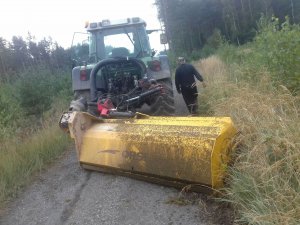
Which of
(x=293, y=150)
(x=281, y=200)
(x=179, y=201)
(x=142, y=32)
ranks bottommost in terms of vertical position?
(x=179, y=201)

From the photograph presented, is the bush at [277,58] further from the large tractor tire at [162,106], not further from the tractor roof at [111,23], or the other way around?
the tractor roof at [111,23]

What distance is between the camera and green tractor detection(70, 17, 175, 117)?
6352 mm

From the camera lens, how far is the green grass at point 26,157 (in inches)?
205

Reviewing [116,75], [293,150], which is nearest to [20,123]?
[116,75]

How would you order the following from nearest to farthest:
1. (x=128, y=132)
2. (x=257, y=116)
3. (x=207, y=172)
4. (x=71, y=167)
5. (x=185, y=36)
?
(x=207, y=172)
(x=257, y=116)
(x=128, y=132)
(x=71, y=167)
(x=185, y=36)

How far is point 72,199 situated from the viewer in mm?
4504

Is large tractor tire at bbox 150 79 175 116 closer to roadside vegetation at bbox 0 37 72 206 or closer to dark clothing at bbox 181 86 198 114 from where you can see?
dark clothing at bbox 181 86 198 114

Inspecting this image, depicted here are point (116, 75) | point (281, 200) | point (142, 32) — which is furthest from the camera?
point (142, 32)

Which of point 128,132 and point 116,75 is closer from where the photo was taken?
point 128,132

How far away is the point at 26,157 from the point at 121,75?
2.28m

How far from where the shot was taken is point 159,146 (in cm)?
433

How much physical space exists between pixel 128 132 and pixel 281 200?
2194mm

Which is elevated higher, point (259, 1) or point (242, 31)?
point (259, 1)

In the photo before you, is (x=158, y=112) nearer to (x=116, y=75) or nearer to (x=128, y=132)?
(x=116, y=75)
